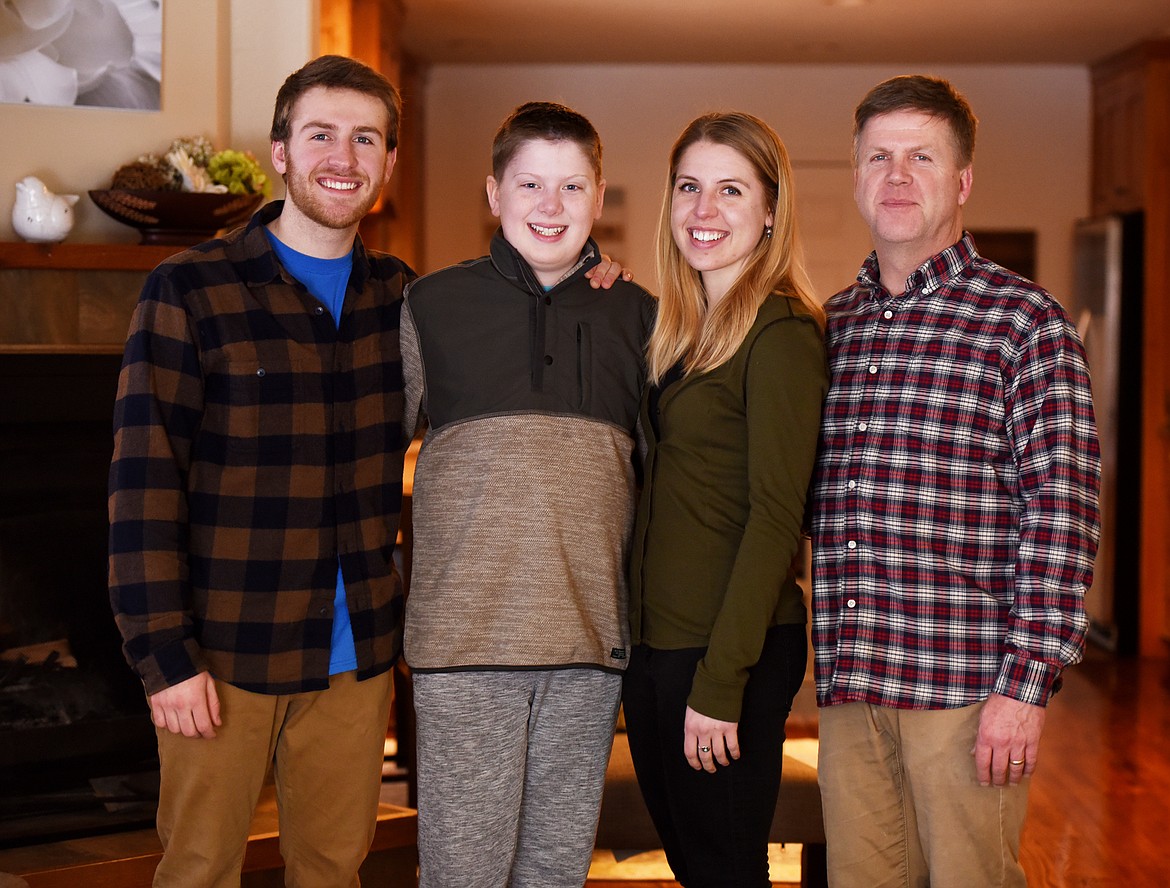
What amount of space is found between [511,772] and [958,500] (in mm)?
785

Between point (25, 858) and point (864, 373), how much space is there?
79.4 inches

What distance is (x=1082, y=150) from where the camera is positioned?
21.2 feet

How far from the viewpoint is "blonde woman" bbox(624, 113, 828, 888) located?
1.70 metres

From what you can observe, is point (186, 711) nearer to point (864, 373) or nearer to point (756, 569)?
point (756, 569)

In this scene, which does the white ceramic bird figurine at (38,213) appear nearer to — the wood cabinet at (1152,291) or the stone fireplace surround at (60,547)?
the stone fireplace surround at (60,547)

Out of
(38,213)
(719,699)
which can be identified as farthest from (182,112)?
(719,699)

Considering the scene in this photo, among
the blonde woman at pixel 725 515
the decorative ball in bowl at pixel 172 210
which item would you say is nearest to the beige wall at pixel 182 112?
the decorative ball in bowl at pixel 172 210

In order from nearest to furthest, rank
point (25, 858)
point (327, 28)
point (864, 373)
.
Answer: point (864, 373), point (25, 858), point (327, 28)

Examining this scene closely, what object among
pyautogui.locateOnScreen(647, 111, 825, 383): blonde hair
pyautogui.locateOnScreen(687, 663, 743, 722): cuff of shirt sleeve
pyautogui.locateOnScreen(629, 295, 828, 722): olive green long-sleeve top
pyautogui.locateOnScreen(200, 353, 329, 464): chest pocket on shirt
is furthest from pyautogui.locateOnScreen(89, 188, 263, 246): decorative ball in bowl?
pyautogui.locateOnScreen(687, 663, 743, 722): cuff of shirt sleeve

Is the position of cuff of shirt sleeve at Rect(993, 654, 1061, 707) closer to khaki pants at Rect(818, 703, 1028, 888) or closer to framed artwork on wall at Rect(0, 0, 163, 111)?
khaki pants at Rect(818, 703, 1028, 888)

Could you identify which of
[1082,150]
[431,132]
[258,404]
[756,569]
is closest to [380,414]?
[258,404]

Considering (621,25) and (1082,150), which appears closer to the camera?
(621,25)

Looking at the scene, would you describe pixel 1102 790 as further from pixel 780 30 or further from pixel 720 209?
pixel 780 30

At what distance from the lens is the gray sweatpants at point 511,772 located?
1800 millimetres
